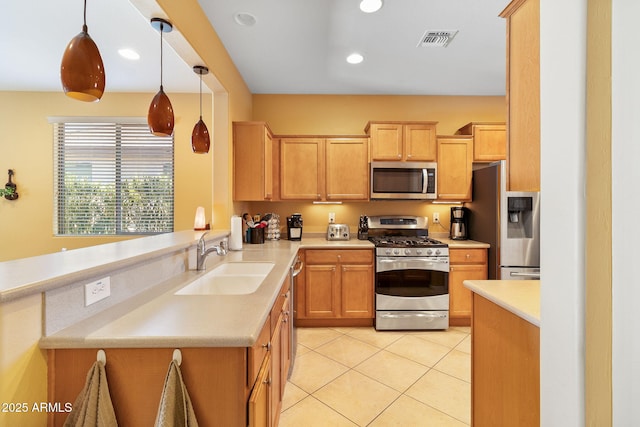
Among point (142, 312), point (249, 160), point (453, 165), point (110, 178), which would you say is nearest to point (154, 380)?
point (142, 312)

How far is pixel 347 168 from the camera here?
336 centimetres

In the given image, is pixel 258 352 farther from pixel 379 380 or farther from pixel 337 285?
pixel 337 285

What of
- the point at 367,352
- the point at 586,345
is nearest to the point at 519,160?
the point at 586,345

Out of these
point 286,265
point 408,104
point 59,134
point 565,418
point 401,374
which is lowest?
point 401,374

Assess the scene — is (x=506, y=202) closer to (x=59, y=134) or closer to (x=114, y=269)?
(x=114, y=269)

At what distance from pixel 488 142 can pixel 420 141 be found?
0.87 metres

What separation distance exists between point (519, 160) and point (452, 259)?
6.87 feet

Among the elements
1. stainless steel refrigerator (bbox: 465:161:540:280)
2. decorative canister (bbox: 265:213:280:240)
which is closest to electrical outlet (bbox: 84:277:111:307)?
decorative canister (bbox: 265:213:280:240)

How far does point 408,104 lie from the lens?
3.71 m

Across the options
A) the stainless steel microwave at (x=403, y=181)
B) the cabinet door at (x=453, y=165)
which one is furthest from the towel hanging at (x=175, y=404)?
the cabinet door at (x=453, y=165)

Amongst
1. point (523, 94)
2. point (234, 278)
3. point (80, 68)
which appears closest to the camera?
point (80, 68)

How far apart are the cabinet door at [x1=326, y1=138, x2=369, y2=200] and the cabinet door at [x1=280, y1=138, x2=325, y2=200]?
111mm

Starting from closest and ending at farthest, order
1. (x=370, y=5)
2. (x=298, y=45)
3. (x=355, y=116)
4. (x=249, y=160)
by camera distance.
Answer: (x=370, y=5) → (x=298, y=45) → (x=249, y=160) → (x=355, y=116)

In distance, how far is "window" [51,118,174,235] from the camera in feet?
11.5
